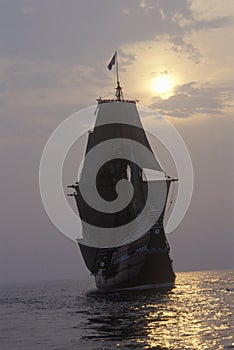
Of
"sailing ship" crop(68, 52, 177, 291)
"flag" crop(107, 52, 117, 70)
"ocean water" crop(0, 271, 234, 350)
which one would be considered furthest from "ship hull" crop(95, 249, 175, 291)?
"flag" crop(107, 52, 117, 70)

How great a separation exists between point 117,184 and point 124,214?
17.7 feet

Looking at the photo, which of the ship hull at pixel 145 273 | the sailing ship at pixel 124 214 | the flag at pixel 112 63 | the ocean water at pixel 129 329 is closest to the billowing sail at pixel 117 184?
the sailing ship at pixel 124 214

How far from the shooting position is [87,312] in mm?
49906

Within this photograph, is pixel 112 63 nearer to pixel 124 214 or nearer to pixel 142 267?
pixel 124 214

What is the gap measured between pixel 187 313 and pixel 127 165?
5005 centimetres

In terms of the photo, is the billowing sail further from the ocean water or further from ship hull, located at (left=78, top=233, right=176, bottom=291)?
the ocean water

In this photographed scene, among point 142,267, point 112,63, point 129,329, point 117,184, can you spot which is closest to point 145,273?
point 142,267

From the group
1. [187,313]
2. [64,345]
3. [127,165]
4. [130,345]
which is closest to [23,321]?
[187,313]

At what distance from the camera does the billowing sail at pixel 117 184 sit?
84.8m

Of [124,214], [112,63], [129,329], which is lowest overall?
[129,329]

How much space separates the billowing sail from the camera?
8481cm

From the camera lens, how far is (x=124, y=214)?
8619 centimetres

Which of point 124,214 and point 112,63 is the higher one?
point 112,63

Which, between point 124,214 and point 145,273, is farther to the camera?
point 124,214
